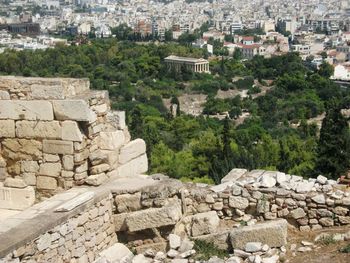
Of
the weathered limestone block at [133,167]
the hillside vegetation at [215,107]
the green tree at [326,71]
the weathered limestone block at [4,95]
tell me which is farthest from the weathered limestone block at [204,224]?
the green tree at [326,71]

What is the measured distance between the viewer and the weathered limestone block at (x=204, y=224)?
588cm

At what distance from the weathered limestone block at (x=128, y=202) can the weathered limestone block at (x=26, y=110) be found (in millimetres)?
1086

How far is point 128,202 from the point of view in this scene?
6.02 m

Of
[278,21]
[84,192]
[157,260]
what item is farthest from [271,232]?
[278,21]

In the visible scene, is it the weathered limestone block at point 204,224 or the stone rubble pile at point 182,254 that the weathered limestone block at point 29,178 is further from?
the weathered limestone block at point 204,224

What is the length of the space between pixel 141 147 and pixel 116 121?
0.48 meters

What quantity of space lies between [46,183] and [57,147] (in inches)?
16.7

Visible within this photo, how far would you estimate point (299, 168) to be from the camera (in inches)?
799

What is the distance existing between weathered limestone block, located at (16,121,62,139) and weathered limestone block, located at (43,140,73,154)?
2.2 inches

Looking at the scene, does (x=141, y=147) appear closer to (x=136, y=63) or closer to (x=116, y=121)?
(x=116, y=121)

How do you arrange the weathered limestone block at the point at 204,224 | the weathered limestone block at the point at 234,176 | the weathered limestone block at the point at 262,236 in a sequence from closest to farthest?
1. the weathered limestone block at the point at 262,236
2. the weathered limestone block at the point at 204,224
3. the weathered limestone block at the point at 234,176

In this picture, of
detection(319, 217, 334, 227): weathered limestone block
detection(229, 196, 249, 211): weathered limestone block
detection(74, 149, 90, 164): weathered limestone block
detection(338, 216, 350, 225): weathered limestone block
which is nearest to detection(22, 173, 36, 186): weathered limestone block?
detection(74, 149, 90, 164): weathered limestone block

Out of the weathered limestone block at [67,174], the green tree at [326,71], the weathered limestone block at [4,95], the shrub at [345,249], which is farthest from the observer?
the green tree at [326,71]

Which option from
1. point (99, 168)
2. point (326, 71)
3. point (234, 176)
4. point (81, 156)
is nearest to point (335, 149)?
point (234, 176)
